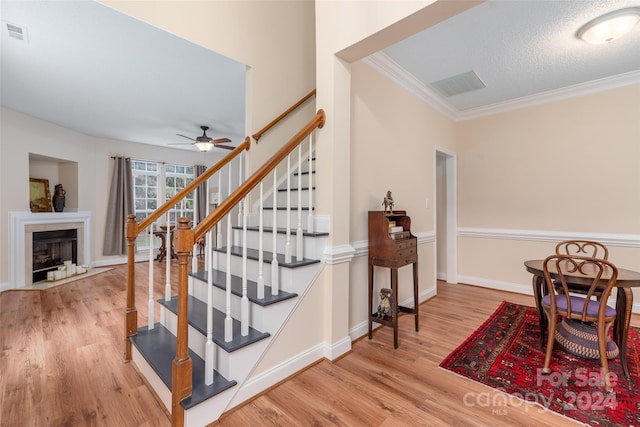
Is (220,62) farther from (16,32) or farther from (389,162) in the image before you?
(389,162)

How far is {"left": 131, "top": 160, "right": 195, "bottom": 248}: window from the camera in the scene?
6.39m

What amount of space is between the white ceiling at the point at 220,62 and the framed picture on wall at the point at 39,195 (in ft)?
4.24

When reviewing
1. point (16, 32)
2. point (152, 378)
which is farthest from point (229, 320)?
point (16, 32)

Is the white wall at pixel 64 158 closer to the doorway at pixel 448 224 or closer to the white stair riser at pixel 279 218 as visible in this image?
the white stair riser at pixel 279 218

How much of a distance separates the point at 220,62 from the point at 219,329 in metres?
2.67

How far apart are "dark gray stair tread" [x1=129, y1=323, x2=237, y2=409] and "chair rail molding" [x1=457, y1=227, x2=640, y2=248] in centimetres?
397

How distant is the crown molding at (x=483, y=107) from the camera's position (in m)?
2.88

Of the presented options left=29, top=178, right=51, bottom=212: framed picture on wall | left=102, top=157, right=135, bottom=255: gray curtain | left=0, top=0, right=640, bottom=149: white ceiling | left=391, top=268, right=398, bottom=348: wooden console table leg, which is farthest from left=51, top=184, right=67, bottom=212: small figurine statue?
left=391, top=268, right=398, bottom=348: wooden console table leg

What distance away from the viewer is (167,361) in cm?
176

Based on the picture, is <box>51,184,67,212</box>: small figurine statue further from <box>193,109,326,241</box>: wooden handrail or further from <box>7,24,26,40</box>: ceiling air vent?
<box>193,109,326,241</box>: wooden handrail

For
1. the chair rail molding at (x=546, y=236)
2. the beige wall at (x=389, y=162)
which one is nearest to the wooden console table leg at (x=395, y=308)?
the beige wall at (x=389, y=162)

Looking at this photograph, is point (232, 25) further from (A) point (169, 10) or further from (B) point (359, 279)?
(B) point (359, 279)

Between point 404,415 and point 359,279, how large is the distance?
1142mm

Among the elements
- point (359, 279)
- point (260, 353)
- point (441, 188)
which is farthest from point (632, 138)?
point (260, 353)
